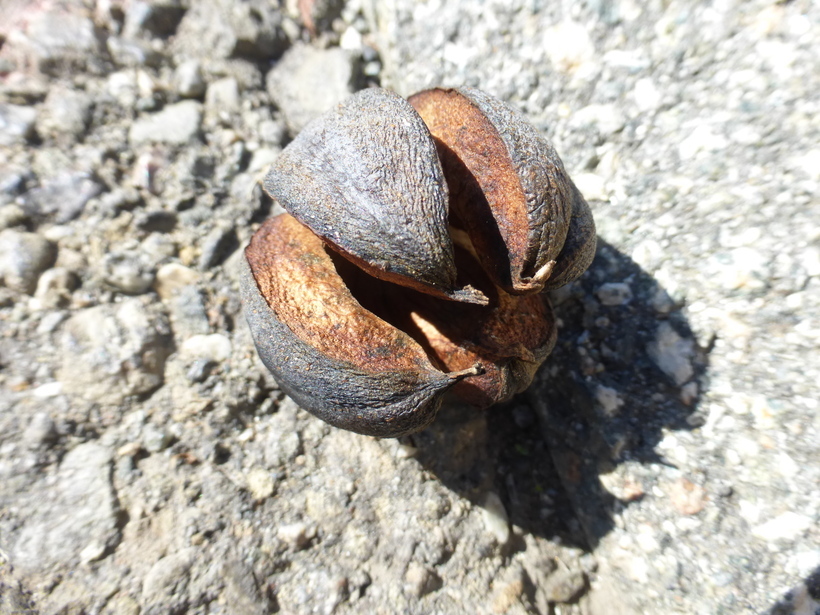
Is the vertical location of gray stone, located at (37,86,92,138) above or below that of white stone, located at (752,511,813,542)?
above

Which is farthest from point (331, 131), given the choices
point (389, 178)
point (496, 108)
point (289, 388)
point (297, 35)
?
point (297, 35)

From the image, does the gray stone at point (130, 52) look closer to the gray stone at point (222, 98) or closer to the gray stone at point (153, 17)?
the gray stone at point (153, 17)

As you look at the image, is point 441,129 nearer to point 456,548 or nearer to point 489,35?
point 489,35

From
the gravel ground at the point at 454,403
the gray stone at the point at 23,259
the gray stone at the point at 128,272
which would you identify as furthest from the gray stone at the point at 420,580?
the gray stone at the point at 23,259

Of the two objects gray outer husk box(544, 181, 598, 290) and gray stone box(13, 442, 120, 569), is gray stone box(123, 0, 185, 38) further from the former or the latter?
gray outer husk box(544, 181, 598, 290)

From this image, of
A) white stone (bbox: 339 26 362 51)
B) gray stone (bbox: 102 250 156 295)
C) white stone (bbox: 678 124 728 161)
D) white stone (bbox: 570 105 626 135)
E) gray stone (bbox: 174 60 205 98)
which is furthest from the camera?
white stone (bbox: 339 26 362 51)

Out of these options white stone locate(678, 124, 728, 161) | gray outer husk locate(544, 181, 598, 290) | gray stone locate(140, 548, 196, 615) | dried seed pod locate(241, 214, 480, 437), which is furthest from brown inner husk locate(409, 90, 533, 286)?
gray stone locate(140, 548, 196, 615)
